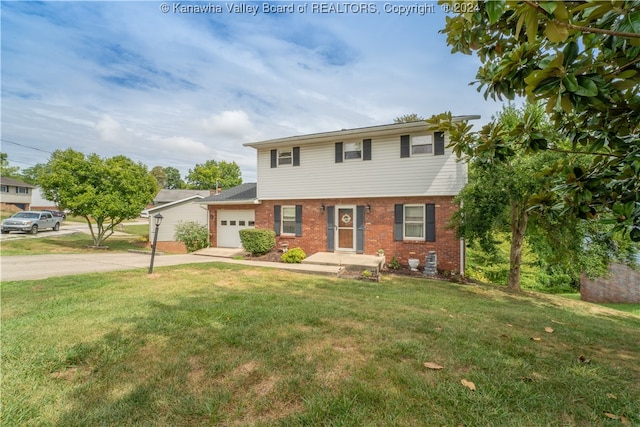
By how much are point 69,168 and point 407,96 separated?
16447mm

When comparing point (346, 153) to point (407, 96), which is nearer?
point (407, 96)

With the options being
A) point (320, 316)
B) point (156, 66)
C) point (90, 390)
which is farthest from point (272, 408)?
point (156, 66)

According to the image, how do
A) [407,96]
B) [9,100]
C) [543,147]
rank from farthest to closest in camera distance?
[407,96]
[9,100]
[543,147]

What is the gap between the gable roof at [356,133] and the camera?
1042 centimetres

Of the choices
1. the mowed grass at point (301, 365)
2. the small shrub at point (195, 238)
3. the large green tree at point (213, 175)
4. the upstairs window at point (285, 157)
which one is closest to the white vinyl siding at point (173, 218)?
the small shrub at point (195, 238)

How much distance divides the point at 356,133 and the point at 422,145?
2.56m

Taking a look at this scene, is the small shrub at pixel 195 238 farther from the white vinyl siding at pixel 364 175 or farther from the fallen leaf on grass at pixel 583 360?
the fallen leaf on grass at pixel 583 360

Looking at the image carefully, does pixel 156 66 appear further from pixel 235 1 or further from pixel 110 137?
pixel 110 137

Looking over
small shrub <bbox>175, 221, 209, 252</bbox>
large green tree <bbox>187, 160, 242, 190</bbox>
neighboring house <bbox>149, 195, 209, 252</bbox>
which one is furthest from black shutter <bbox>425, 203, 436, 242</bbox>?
large green tree <bbox>187, 160, 242, 190</bbox>

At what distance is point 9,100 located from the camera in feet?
31.4

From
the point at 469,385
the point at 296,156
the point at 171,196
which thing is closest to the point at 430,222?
the point at 296,156

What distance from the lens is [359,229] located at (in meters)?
11.8

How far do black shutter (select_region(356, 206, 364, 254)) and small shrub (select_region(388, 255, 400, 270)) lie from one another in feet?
4.15

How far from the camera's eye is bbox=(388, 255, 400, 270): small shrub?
35.2 ft
